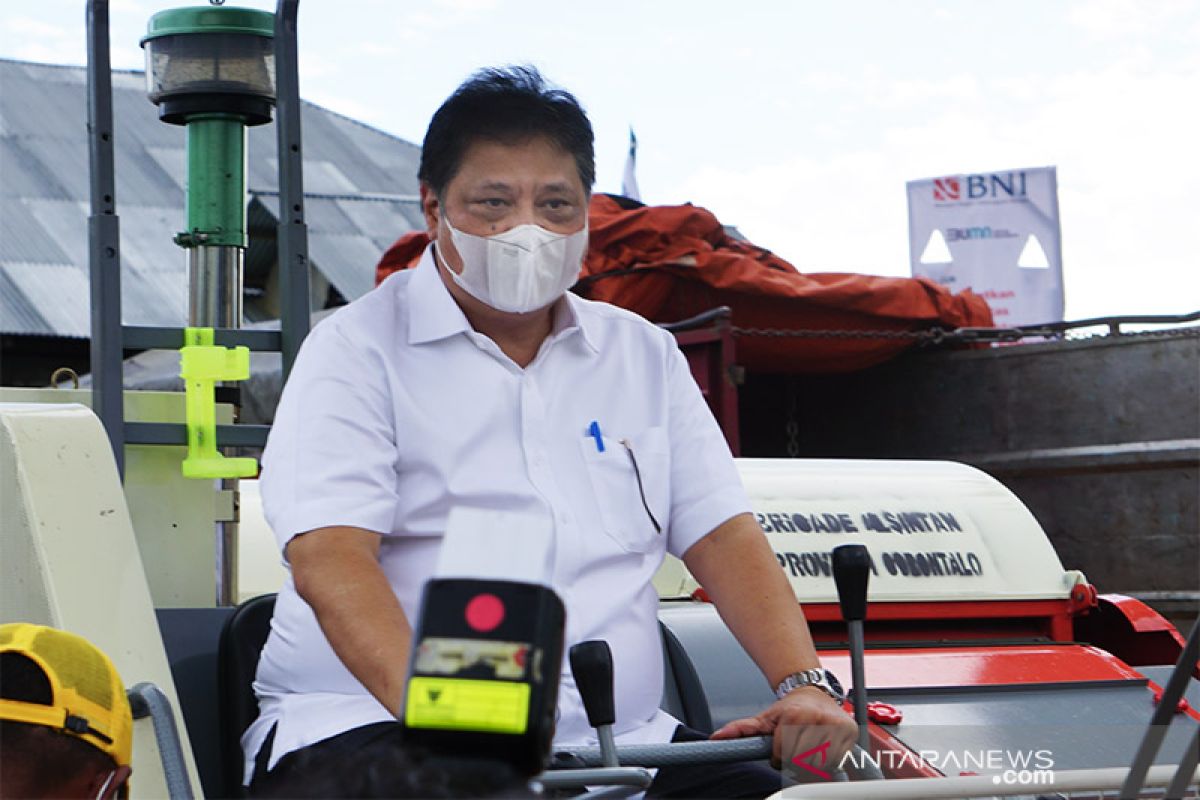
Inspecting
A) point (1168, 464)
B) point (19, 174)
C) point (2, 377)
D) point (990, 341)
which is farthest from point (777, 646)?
point (19, 174)

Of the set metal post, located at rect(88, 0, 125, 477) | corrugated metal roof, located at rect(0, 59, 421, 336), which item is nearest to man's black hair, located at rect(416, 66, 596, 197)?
metal post, located at rect(88, 0, 125, 477)

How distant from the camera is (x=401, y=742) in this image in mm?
819

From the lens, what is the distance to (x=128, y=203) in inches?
532

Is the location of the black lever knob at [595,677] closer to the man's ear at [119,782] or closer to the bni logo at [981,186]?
the man's ear at [119,782]

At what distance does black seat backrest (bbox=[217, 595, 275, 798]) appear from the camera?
2.33 metres

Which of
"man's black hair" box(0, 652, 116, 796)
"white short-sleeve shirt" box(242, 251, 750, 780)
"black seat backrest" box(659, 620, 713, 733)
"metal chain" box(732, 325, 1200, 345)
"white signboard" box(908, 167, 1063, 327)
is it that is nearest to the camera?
"man's black hair" box(0, 652, 116, 796)

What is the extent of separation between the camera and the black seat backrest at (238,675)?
7.64 ft

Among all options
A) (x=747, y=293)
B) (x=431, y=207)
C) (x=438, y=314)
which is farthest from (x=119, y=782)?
(x=747, y=293)

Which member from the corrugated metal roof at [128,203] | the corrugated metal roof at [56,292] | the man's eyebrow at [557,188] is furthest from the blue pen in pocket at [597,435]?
the corrugated metal roof at [56,292]

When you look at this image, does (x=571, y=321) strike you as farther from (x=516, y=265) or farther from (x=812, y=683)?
(x=812, y=683)

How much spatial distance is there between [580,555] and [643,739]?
0.26 m

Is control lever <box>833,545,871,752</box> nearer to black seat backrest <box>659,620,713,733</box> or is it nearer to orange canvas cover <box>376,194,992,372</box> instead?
black seat backrest <box>659,620,713,733</box>

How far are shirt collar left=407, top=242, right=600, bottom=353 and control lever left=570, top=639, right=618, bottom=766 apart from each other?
646 mm

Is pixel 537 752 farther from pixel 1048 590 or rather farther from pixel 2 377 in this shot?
pixel 2 377
